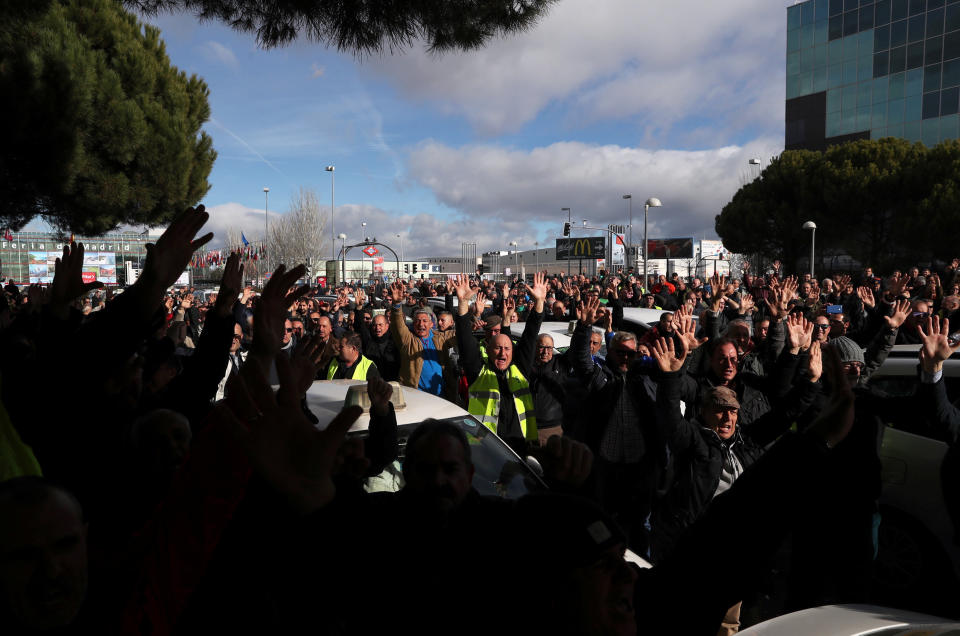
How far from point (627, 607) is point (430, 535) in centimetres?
60

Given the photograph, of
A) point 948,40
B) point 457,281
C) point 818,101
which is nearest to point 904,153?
point 948,40

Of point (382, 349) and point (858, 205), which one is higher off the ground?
point (858, 205)

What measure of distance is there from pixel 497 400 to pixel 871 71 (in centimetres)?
4807

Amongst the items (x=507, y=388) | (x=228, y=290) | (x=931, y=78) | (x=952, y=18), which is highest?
(x=952, y=18)

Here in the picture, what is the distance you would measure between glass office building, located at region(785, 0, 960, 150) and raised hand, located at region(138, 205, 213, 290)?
153 feet

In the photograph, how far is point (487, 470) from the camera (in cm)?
335

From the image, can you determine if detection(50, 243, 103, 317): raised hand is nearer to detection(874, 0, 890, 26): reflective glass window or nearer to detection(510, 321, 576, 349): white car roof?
detection(510, 321, 576, 349): white car roof

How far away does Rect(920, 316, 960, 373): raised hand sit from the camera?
12.1ft

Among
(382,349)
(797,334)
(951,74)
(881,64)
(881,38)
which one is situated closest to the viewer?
(797,334)

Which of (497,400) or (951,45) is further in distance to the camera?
(951,45)

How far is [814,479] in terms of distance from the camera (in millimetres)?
1592

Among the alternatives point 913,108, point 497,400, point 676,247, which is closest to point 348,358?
point 497,400

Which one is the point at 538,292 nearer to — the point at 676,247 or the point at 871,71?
the point at 871,71

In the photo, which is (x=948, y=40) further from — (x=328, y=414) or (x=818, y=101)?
(x=328, y=414)
